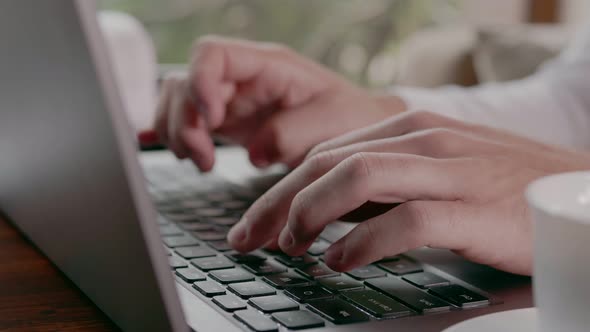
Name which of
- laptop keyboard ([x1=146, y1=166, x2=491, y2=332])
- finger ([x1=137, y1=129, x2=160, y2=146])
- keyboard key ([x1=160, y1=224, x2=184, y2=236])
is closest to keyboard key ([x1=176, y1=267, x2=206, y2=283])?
laptop keyboard ([x1=146, y1=166, x2=491, y2=332])

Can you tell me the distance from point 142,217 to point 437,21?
10.8ft

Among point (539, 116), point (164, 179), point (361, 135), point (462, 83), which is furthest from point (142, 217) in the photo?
point (462, 83)

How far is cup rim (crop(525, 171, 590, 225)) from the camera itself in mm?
283

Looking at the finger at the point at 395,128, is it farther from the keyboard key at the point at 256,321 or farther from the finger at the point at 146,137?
the finger at the point at 146,137

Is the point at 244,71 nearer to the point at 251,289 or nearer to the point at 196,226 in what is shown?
the point at 196,226

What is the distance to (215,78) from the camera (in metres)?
0.76

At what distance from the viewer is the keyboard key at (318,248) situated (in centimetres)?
49

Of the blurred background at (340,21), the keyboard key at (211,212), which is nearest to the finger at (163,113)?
the keyboard key at (211,212)

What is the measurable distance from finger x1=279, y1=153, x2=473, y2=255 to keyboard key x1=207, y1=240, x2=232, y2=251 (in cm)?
7

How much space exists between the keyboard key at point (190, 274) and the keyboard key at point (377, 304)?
81mm

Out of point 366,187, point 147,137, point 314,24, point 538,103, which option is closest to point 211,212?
point 366,187

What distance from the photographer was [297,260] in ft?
1.53

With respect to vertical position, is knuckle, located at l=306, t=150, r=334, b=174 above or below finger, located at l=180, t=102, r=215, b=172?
below

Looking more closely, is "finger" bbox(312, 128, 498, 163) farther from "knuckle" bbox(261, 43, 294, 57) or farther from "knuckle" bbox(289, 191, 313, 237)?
"knuckle" bbox(261, 43, 294, 57)
